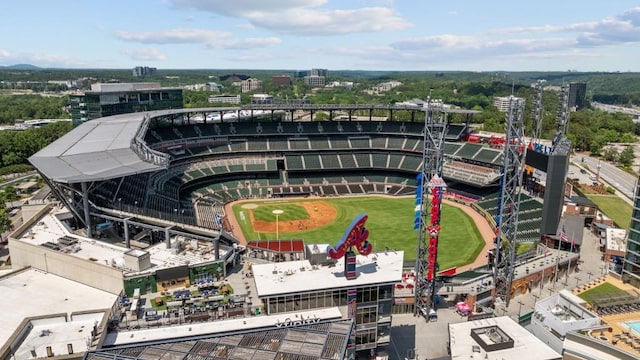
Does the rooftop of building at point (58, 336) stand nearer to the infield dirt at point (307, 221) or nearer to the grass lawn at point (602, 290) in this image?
the infield dirt at point (307, 221)

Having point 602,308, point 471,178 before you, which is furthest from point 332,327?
point 471,178

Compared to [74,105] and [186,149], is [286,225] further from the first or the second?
[74,105]

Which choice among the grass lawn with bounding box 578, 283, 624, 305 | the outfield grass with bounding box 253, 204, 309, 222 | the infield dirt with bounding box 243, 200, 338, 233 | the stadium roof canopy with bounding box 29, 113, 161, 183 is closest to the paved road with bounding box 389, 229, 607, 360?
the grass lawn with bounding box 578, 283, 624, 305

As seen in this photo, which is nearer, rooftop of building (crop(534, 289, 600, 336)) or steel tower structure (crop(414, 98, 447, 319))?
rooftop of building (crop(534, 289, 600, 336))

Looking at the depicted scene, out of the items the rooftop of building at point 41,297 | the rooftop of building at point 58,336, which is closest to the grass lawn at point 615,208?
the rooftop of building at point 41,297

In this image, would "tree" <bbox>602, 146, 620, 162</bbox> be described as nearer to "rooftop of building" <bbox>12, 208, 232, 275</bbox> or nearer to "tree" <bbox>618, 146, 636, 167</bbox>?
"tree" <bbox>618, 146, 636, 167</bbox>

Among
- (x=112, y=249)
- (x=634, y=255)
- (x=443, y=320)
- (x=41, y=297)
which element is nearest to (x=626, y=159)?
(x=634, y=255)
